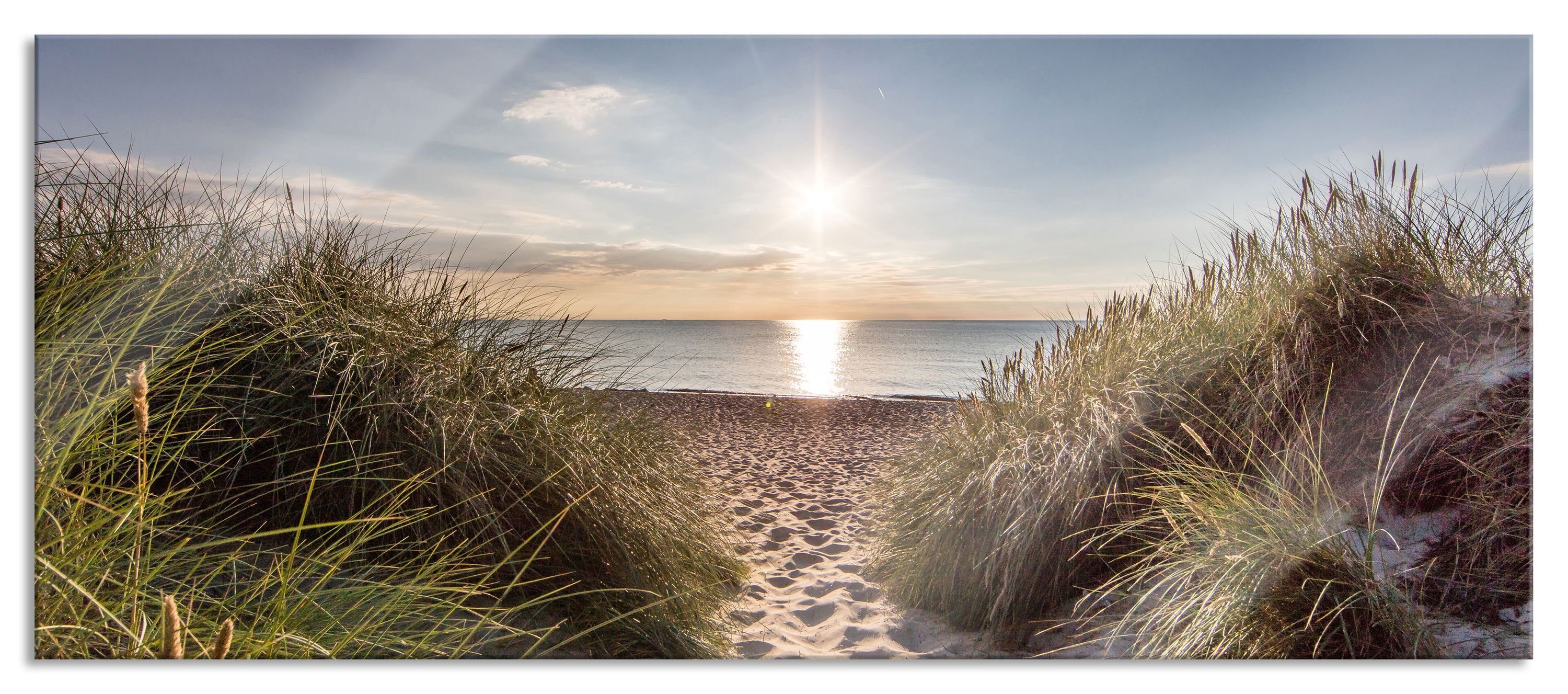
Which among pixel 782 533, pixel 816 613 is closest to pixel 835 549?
pixel 782 533

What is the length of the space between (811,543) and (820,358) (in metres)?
15.7

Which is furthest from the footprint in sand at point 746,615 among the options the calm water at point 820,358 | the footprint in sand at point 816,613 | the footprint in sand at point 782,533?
the calm water at point 820,358

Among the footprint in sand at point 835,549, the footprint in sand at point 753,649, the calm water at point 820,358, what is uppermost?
the calm water at point 820,358

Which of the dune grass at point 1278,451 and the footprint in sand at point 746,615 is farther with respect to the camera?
the footprint in sand at point 746,615

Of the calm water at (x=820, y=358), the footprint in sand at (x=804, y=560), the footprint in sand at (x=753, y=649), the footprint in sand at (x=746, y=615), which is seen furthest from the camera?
the calm water at (x=820, y=358)

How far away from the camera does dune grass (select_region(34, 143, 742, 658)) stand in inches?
65.7

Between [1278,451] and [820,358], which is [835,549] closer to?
[1278,451]

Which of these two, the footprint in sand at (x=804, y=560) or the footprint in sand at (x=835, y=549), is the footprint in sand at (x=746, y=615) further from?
the footprint in sand at (x=835, y=549)

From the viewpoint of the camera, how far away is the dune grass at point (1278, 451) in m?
1.86

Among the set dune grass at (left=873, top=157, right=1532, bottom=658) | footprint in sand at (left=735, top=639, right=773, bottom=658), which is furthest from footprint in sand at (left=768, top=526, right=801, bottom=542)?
footprint in sand at (left=735, top=639, right=773, bottom=658)

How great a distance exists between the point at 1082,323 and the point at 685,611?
2.12 metres

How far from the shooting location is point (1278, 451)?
2.20 metres

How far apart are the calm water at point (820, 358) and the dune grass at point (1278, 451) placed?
4.40 m
